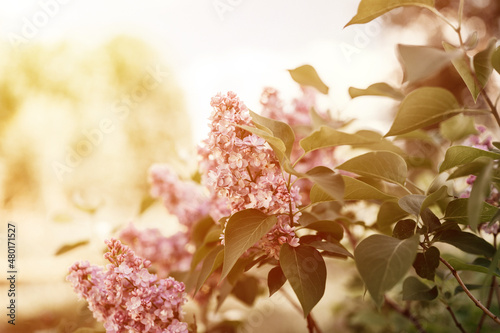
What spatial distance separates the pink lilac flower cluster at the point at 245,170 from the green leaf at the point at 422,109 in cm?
16

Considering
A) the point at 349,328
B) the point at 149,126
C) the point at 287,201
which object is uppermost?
the point at 149,126

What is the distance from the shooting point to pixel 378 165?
1.94 ft

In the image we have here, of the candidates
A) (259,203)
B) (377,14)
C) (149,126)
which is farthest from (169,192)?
(149,126)

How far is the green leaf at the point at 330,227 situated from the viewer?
61cm

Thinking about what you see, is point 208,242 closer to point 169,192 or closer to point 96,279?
point 96,279

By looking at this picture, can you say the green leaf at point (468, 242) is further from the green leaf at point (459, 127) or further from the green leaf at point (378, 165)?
the green leaf at point (459, 127)

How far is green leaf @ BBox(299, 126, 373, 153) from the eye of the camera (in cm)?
52

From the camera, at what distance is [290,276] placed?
0.52 meters

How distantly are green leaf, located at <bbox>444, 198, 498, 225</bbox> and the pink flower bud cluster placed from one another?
61cm

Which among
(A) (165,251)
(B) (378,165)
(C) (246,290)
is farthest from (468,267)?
(A) (165,251)

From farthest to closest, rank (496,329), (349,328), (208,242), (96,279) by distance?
(349,328)
(496,329)
(208,242)
(96,279)

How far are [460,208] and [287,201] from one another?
8.7 inches
